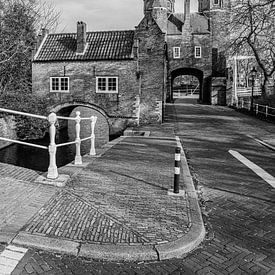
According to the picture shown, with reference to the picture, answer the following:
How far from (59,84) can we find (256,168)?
19079 mm

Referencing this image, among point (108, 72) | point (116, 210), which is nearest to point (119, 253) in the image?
point (116, 210)

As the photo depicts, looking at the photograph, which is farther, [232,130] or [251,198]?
[232,130]

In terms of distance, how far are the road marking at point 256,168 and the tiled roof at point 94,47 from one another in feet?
45.7

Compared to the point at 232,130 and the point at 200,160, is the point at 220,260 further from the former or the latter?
the point at 232,130

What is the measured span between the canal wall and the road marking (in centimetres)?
1387

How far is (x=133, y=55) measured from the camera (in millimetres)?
22641

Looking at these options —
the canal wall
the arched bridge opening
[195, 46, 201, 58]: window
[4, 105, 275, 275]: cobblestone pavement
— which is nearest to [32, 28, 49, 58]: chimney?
the canal wall

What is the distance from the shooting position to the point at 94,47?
2417 cm

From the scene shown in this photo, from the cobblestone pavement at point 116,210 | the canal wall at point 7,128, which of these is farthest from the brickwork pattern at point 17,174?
the canal wall at point 7,128

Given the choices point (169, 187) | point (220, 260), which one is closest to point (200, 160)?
point (169, 187)

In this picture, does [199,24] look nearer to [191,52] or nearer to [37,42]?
[191,52]

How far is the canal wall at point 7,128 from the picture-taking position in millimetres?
19336

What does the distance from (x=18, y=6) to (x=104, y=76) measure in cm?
1029

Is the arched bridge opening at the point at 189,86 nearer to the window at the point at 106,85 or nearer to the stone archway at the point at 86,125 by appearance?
the stone archway at the point at 86,125
